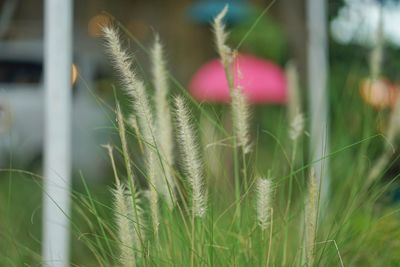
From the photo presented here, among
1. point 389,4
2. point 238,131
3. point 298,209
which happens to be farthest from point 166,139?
point 389,4

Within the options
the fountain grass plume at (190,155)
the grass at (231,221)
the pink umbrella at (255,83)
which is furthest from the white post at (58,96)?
the pink umbrella at (255,83)

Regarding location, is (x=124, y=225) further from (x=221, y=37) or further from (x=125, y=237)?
(x=221, y=37)

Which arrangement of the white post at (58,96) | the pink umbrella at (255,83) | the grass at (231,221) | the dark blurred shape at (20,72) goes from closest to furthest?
the grass at (231,221) → the white post at (58,96) → the pink umbrella at (255,83) → the dark blurred shape at (20,72)

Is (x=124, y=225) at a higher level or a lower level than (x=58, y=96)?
lower

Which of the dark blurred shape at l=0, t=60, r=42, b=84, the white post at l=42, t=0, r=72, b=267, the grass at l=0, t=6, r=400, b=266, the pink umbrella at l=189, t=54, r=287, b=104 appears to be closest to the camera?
the grass at l=0, t=6, r=400, b=266

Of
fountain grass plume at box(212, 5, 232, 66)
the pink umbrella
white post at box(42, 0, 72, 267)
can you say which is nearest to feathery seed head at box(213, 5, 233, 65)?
fountain grass plume at box(212, 5, 232, 66)

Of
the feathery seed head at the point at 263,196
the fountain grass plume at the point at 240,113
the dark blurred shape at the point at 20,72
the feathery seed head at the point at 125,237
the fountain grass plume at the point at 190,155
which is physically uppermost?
the dark blurred shape at the point at 20,72

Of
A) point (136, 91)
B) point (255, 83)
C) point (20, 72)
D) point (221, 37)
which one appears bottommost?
point (136, 91)

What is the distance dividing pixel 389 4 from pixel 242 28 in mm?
2401

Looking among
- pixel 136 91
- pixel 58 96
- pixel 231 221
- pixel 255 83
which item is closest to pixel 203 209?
pixel 136 91

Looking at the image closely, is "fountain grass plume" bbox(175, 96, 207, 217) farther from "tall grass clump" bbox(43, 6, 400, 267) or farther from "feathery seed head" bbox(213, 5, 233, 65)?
"feathery seed head" bbox(213, 5, 233, 65)

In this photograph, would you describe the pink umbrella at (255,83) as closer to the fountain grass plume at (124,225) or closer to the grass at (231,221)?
the grass at (231,221)

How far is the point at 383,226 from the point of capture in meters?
1.99

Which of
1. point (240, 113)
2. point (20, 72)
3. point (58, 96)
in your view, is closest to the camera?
point (240, 113)
